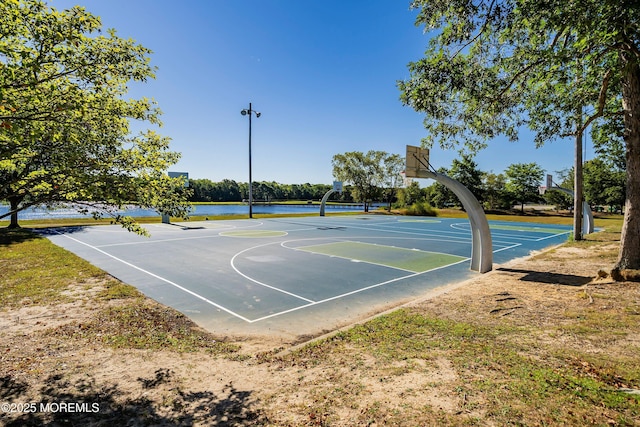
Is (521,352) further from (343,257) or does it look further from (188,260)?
(188,260)

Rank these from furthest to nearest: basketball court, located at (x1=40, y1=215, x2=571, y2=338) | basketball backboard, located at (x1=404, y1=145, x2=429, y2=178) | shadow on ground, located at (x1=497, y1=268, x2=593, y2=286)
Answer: basketball backboard, located at (x1=404, y1=145, x2=429, y2=178), shadow on ground, located at (x1=497, y1=268, x2=593, y2=286), basketball court, located at (x1=40, y1=215, x2=571, y2=338)

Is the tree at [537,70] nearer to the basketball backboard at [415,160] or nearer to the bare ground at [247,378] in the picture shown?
the basketball backboard at [415,160]

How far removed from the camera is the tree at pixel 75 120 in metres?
3.90

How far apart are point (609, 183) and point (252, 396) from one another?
227ft

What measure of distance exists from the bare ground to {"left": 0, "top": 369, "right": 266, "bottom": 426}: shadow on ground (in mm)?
13

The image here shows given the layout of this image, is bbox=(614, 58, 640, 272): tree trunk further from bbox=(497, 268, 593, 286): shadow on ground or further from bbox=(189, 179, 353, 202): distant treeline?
bbox=(189, 179, 353, 202): distant treeline

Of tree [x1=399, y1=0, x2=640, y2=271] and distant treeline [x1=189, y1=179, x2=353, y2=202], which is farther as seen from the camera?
distant treeline [x1=189, y1=179, x2=353, y2=202]

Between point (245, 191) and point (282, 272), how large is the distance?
12246 centimetres

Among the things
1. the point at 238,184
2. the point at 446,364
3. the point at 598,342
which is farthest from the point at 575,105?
the point at 238,184

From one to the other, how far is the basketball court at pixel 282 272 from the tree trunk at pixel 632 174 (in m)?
4.21

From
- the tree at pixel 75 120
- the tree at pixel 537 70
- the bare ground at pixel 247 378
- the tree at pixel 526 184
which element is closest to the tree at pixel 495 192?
the tree at pixel 526 184

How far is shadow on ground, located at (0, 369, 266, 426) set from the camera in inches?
145

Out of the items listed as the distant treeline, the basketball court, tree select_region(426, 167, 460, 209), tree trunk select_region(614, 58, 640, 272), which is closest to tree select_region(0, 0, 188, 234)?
the basketball court

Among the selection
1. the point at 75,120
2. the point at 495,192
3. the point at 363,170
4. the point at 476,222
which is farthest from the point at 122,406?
the point at 495,192
